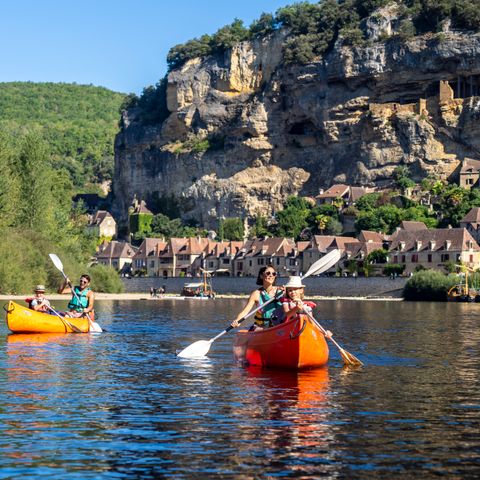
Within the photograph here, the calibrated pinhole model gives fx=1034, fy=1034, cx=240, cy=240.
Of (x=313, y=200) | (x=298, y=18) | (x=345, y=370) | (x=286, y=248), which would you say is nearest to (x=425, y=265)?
(x=286, y=248)

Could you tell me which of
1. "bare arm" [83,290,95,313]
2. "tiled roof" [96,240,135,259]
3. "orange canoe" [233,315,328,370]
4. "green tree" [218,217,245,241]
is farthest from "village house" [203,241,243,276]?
"orange canoe" [233,315,328,370]

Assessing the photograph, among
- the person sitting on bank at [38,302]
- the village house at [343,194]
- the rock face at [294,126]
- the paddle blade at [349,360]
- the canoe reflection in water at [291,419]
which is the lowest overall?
the canoe reflection in water at [291,419]

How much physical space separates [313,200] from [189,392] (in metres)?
118

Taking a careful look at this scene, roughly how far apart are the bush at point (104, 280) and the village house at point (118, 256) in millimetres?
43687

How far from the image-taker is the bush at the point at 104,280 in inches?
3570

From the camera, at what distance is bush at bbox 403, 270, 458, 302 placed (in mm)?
90500

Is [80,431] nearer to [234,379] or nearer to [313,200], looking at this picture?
[234,379]

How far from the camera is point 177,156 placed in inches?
6093

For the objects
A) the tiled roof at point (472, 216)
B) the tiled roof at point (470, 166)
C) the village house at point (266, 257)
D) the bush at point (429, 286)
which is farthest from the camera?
the tiled roof at point (470, 166)

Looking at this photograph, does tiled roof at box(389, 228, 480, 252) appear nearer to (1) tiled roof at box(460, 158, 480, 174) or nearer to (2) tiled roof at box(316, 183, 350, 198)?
(1) tiled roof at box(460, 158, 480, 174)

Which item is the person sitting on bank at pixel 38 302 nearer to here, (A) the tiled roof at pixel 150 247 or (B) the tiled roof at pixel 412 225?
(B) the tiled roof at pixel 412 225

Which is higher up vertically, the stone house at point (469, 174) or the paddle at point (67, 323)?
the stone house at point (469, 174)

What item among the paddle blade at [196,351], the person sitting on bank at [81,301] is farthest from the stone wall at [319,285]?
the paddle blade at [196,351]

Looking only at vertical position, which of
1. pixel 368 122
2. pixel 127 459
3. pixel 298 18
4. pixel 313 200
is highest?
pixel 298 18
